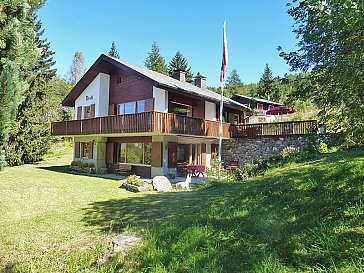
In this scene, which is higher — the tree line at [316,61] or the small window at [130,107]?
the small window at [130,107]

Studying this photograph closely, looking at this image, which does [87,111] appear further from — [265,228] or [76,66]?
[76,66]

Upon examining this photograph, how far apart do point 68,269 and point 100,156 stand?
14769 mm

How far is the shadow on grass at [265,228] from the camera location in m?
3.38

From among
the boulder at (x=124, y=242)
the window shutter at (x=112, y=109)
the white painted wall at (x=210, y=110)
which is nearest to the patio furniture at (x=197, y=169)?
the white painted wall at (x=210, y=110)

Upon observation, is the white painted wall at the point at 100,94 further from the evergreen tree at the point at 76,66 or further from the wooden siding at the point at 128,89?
the evergreen tree at the point at 76,66

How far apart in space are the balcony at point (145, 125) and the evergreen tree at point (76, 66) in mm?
38640

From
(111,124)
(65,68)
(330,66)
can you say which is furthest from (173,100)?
(65,68)

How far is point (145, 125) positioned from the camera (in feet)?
43.9

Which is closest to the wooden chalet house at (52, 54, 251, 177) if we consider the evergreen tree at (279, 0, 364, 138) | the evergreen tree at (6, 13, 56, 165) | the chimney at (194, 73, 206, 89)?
the evergreen tree at (6, 13, 56, 165)

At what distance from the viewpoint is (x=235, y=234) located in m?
4.31

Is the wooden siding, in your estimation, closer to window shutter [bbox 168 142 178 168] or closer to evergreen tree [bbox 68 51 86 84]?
window shutter [bbox 168 142 178 168]

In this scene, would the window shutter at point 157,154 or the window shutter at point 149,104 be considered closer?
the window shutter at point 157,154

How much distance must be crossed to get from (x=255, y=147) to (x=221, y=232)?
49.1 feet

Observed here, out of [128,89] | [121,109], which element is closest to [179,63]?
[121,109]
